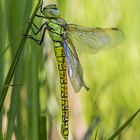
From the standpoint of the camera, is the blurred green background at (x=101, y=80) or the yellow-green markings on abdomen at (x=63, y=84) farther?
the blurred green background at (x=101, y=80)

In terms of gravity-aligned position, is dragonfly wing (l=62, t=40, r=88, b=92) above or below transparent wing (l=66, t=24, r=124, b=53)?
below

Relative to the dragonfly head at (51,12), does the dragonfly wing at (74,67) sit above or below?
below

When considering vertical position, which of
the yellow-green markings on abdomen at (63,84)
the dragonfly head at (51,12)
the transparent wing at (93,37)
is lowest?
the yellow-green markings on abdomen at (63,84)

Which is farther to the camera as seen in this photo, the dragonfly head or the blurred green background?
the blurred green background

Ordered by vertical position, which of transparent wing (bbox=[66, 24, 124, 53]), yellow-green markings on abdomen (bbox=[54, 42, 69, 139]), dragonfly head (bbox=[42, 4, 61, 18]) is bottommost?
yellow-green markings on abdomen (bbox=[54, 42, 69, 139])

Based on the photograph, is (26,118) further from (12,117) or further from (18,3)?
(18,3)

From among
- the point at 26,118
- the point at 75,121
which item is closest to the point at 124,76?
the point at 75,121

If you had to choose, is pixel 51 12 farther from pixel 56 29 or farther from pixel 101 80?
pixel 101 80
